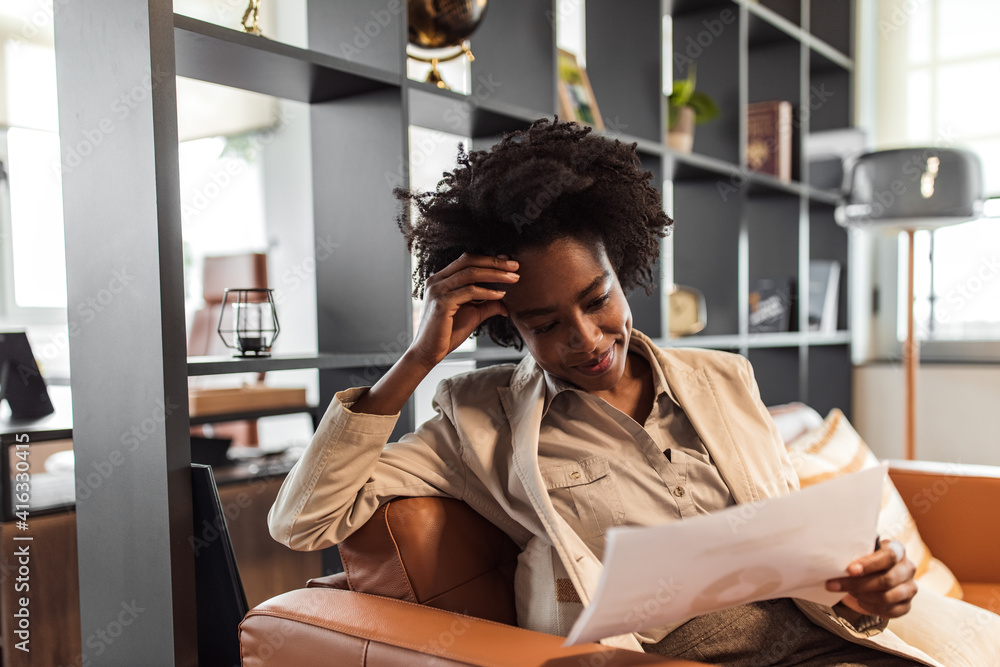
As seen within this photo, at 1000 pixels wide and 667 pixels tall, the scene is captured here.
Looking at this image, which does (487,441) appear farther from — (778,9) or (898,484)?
(778,9)

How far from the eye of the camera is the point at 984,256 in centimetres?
302

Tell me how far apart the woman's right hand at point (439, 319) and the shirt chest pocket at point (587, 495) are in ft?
0.80

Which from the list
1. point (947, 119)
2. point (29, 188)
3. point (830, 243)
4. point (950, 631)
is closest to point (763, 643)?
point (950, 631)

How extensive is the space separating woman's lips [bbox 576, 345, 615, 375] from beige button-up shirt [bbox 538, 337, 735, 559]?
0.19ft

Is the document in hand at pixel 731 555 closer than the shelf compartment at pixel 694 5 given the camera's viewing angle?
Yes

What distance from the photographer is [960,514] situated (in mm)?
1700

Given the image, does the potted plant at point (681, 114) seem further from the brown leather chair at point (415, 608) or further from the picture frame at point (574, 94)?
the brown leather chair at point (415, 608)

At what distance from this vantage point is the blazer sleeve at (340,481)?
108 centimetres

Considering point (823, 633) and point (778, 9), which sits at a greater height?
point (778, 9)

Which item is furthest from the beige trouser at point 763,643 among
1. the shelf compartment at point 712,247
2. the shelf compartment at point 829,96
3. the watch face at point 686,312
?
the shelf compartment at point 829,96

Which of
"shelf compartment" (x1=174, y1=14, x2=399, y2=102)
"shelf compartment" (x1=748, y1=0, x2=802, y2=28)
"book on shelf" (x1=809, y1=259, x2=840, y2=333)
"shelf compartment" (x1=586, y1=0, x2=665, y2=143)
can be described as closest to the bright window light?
"shelf compartment" (x1=174, y1=14, x2=399, y2=102)

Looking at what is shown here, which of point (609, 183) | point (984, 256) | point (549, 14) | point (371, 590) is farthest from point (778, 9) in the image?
point (371, 590)

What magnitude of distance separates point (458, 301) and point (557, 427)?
0.27m

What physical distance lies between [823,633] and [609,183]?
2.42 ft
